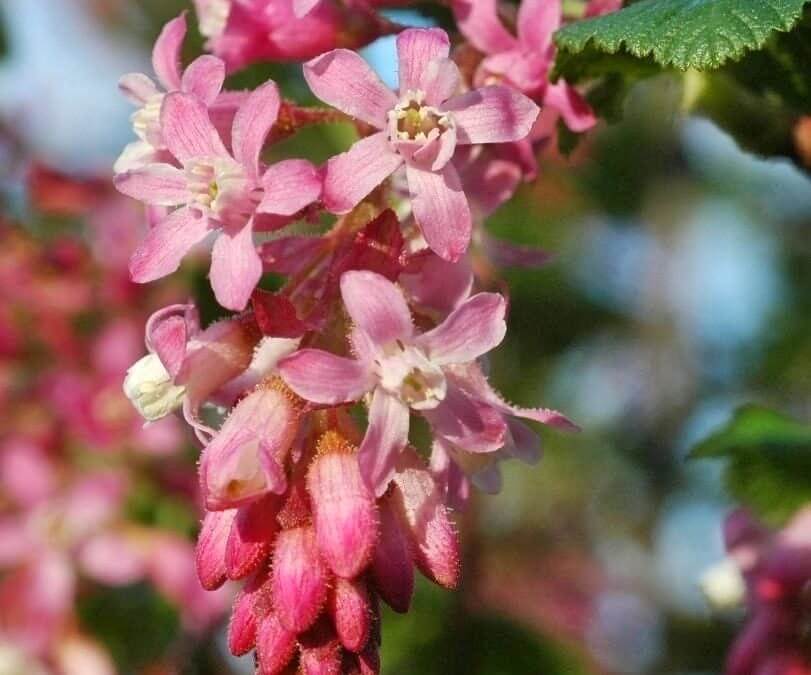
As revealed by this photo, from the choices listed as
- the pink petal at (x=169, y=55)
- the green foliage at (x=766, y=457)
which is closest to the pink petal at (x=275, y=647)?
the pink petal at (x=169, y=55)

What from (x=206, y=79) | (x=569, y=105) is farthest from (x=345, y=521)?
(x=569, y=105)

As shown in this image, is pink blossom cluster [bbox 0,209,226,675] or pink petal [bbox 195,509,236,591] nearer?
pink petal [bbox 195,509,236,591]

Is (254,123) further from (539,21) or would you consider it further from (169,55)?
(539,21)

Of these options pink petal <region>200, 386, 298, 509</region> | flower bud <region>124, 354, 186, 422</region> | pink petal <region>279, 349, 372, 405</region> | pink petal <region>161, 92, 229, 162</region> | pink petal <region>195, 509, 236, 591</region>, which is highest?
pink petal <region>161, 92, 229, 162</region>

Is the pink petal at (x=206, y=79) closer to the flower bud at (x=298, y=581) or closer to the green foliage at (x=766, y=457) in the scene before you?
the flower bud at (x=298, y=581)

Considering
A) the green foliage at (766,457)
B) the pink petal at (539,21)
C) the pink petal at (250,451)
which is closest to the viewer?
the pink petal at (250,451)

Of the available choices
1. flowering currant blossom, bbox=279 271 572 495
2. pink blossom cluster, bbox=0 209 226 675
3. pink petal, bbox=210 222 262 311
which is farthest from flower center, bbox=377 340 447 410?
pink blossom cluster, bbox=0 209 226 675

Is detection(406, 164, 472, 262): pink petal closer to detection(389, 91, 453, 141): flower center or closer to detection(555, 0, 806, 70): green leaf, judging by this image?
detection(389, 91, 453, 141): flower center
